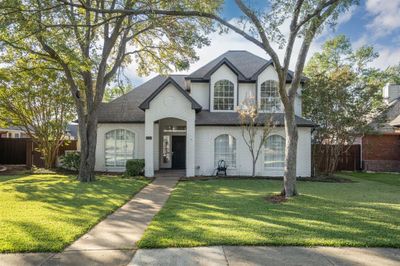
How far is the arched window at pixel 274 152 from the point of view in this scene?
18.7m

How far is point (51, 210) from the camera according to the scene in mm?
8844

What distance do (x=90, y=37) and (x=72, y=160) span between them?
8428 mm

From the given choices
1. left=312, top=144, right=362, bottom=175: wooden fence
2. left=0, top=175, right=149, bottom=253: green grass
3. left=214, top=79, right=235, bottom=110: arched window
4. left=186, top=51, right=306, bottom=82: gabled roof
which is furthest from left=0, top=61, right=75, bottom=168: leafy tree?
left=312, top=144, right=362, bottom=175: wooden fence

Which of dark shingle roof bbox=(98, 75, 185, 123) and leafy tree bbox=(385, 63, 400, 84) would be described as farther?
leafy tree bbox=(385, 63, 400, 84)

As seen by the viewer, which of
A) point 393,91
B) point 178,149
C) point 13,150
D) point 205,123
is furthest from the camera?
point 393,91

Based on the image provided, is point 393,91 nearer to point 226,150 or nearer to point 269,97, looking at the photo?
point 269,97

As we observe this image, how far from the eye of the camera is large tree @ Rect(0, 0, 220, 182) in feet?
35.4

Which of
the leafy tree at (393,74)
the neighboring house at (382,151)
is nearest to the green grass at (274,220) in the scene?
the neighboring house at (382,151)

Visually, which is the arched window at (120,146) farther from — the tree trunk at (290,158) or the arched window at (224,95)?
the tree trunk at (290,158)

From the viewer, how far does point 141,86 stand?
2344cm

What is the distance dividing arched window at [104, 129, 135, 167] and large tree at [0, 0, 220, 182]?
3243 mm

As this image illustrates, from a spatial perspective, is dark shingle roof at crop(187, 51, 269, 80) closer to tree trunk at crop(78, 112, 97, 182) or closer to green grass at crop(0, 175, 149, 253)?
tree trunk at crop(78, 112, 97, 182)

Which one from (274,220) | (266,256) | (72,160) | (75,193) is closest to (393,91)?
(274,220)

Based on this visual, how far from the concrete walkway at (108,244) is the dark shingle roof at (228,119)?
9.01 m
